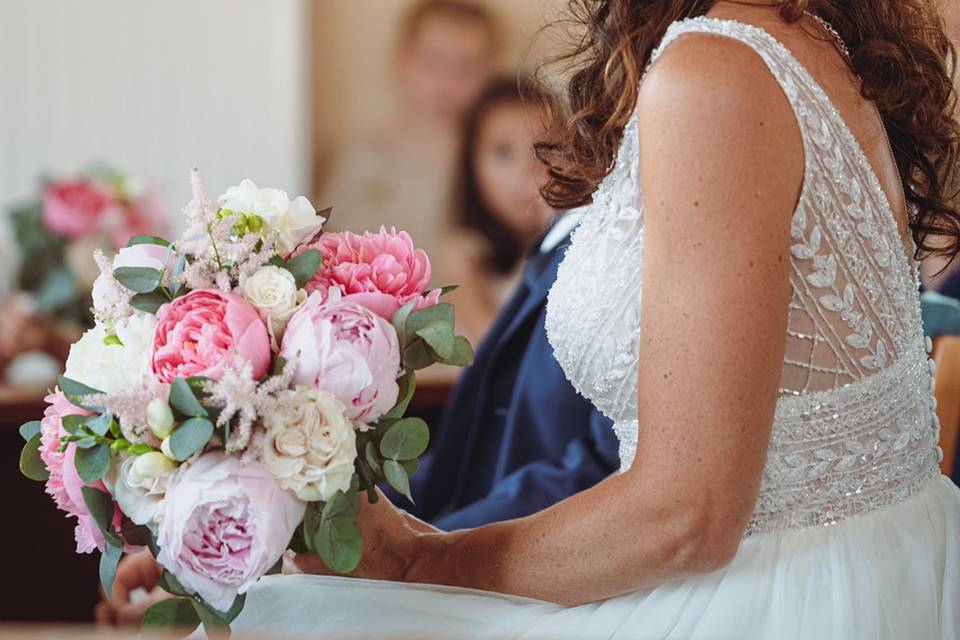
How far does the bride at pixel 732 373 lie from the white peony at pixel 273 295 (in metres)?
0.36

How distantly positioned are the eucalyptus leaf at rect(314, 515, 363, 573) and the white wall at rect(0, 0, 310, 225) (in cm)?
518

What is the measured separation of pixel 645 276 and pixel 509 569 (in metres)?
0.40

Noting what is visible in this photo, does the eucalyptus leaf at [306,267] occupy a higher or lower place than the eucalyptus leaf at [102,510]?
higher

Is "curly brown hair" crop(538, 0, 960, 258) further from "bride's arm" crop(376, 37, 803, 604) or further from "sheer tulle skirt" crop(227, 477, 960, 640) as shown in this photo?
"sheer tulle skirt" crop(227, 477, 960, 640)

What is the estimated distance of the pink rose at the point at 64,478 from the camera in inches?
47.9

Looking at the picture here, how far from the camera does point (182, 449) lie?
1.13 metres

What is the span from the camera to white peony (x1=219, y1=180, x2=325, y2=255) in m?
1.31

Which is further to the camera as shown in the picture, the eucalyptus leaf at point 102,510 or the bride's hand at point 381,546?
the bride's hand at point 381,546

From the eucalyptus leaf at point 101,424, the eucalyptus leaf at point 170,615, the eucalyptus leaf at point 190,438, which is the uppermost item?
the eucalyptus leaf at point 190,438

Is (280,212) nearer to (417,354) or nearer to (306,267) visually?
(306,267)

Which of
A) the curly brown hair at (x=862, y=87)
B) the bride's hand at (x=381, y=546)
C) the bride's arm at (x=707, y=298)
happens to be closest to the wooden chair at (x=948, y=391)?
the curly brown hair at (x=862, y=87)

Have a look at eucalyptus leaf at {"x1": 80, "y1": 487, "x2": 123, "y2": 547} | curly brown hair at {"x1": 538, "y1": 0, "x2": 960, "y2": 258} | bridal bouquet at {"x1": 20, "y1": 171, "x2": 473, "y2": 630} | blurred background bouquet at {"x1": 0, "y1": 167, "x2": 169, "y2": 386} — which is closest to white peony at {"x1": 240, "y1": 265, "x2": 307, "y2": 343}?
bridal bouquet at {"x1": 20, "y1": 171, "x2": 473, "y2": 630}

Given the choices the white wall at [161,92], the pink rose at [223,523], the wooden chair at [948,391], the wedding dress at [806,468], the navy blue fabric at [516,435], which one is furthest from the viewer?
the white wall at [161,92]

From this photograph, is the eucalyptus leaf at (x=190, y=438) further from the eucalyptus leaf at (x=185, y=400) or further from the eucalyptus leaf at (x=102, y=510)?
the eucalyptus leaf at (x=102, y=510)
